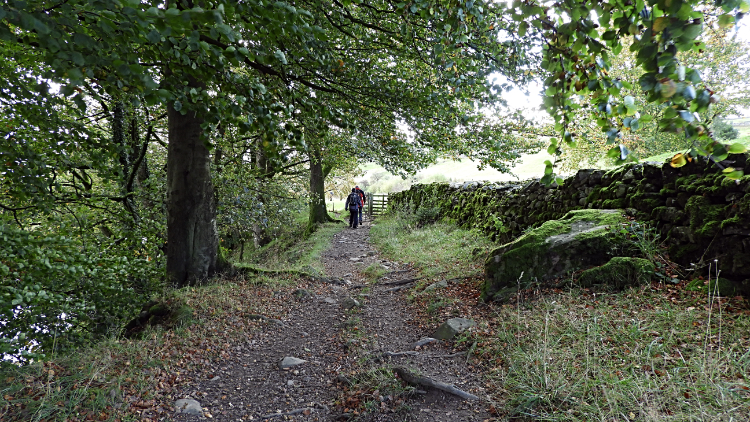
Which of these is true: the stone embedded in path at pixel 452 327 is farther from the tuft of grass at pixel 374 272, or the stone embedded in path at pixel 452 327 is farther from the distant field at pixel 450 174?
the distant field at pixel 450 174

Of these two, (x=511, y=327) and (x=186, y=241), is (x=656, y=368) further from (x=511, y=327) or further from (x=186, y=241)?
(x=186, y=241)

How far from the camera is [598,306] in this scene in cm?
418

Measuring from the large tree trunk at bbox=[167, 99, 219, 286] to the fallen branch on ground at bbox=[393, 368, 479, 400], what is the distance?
4.74 m

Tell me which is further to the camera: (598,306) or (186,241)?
(186,241)

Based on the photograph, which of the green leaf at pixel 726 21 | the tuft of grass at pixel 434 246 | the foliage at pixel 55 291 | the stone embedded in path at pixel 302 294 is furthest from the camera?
the tuft of grass at pixel 434 246

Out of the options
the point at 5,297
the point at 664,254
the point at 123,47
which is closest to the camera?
the point at 123,47

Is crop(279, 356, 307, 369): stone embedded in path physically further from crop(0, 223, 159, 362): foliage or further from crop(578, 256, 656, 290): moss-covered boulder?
crop(578, 256, 656, 290): moss-covered boulder

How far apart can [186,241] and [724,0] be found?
7.34 m

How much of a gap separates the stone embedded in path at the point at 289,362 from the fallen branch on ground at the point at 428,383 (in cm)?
140

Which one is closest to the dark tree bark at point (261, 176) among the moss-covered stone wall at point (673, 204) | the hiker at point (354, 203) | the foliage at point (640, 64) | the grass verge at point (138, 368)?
the grass verge at point (138, 368)

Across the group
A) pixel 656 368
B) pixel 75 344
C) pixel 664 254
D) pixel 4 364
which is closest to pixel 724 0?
pixel 656 368

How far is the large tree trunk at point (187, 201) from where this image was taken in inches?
251

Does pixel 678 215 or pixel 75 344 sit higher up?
pixel 678 215

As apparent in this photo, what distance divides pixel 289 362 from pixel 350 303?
206 centimetres
